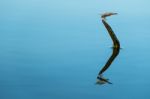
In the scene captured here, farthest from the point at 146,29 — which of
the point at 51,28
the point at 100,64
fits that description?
the point at 51,28

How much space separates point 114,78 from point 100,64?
9cm

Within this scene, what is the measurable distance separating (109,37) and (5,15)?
515 mm

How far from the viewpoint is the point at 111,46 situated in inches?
75.4

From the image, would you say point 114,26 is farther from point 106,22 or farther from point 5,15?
point 5,15

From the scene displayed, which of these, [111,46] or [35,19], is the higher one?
[35,19]

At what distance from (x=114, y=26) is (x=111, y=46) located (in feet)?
0.32

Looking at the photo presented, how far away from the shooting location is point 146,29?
74.6 inches

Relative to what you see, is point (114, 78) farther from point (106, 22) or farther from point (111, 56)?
point (106, 22)

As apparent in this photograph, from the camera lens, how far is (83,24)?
1.93 meters

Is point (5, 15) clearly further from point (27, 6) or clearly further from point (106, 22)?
point (106, 22)

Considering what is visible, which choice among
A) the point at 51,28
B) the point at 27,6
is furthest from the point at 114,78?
the point at 27,6

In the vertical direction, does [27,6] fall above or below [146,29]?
above

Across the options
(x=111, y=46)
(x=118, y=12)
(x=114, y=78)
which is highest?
(x=118, y=12)

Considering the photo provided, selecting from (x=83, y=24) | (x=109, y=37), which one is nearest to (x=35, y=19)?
(x=83, y=24)
